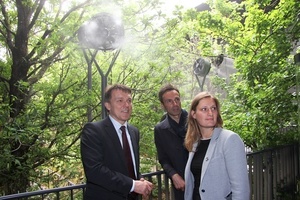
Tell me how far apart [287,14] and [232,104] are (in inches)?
71.0

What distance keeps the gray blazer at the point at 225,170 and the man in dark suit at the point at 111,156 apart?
0.51 metres

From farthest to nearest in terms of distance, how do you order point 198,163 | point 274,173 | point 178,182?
point 274,173
point 178,182
point 198,163

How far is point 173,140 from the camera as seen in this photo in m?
3.26

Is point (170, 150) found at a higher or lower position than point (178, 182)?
higher

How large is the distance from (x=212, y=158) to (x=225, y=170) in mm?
125

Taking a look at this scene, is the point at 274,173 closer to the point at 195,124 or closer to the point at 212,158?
the point at 195,124

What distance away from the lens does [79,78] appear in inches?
284

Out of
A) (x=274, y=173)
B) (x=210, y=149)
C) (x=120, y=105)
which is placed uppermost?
(x=120, y=105)

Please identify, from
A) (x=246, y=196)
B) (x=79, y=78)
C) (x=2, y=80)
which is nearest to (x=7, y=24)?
(x=2, y=80)

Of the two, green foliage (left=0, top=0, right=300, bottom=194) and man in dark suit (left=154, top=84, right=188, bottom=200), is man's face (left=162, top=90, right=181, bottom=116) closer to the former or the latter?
man in dark suit (left=154, top=84, right=188, bottom=200)

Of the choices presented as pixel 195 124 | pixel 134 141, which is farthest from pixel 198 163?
pixel 134 141

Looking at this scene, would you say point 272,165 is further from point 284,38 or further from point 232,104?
point 284,38

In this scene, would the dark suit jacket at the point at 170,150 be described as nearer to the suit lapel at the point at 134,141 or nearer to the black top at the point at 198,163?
the suit lapel at the point at 134,141

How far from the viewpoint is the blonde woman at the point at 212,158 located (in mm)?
2262
